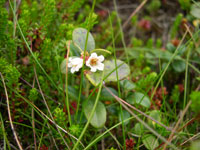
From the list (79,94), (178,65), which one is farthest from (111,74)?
(178,65)

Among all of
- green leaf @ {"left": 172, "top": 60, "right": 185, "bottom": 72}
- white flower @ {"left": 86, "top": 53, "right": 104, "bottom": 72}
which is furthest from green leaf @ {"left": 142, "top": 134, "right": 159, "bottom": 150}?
green leaf @ {"left": 172, "top": 60, "right": 185, "bottom": 72}

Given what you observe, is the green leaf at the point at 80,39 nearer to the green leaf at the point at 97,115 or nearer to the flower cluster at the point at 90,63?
the flower cluster at the point at 90,63

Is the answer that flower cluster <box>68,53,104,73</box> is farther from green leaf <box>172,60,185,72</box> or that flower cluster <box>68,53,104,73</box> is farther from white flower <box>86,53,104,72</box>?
green leaf <box>172,60,185,72</box>

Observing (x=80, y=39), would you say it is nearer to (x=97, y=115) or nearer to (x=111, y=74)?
(x=111, y=74)

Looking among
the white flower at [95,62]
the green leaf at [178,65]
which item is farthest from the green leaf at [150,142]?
the green leaf at [178,65]

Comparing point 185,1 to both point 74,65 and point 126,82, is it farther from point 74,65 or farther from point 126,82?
point 74,65

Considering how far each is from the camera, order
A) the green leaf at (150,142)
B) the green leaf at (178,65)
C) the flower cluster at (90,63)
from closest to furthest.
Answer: the flower cluster at (90,63), the green leaf at (150,142), the green leaf at (178,65)
